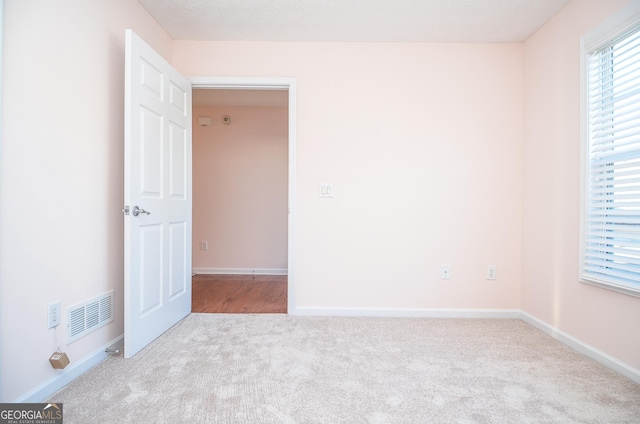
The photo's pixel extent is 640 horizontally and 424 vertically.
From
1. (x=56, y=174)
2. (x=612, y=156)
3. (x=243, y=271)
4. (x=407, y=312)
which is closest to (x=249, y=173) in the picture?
(x=243, y=271)

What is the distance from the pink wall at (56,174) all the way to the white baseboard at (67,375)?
0.09 feet

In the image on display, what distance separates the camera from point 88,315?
1.89 metres

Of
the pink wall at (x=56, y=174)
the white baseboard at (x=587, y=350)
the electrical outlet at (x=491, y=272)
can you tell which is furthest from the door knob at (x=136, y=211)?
the white baseboard at (x=587, y=350)

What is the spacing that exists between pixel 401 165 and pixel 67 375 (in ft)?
8.94

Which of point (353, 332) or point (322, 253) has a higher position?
point (322, 253)

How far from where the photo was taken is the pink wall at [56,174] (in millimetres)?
1431

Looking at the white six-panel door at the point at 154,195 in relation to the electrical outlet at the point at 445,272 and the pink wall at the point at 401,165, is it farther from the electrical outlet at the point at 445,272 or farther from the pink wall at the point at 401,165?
the electrical outlet at the point at 445,272

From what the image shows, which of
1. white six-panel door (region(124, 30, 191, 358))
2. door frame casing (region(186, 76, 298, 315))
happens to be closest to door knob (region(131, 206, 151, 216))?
white six-panel door (region(124, 30, 191, 358))

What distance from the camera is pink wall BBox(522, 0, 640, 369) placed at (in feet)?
6.46

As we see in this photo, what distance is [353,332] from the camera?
247 centimetres

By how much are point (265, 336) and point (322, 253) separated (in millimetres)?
866

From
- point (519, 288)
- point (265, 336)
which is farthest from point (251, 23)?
point (519, 288)

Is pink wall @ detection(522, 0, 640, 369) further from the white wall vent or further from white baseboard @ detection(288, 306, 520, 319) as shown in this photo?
the white wall vent

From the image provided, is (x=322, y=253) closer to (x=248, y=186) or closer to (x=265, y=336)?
(x=265, y=336)
